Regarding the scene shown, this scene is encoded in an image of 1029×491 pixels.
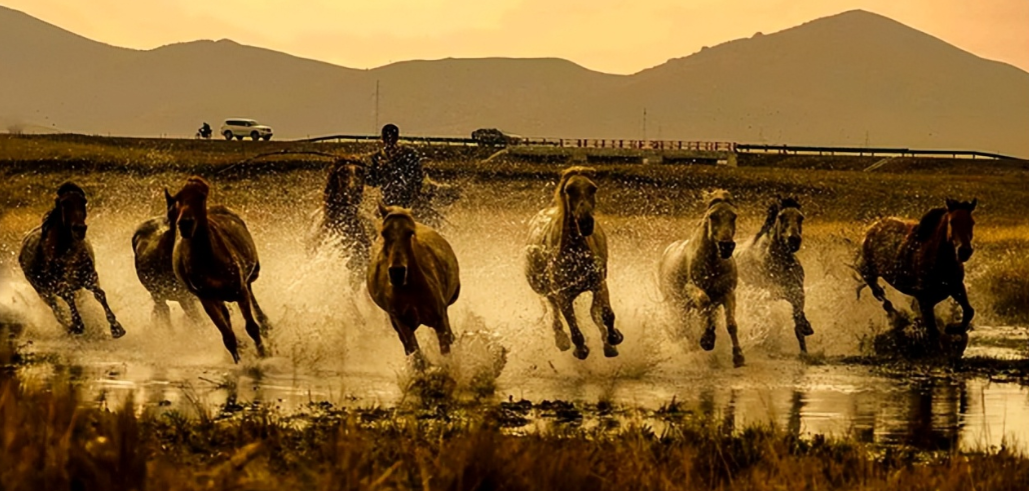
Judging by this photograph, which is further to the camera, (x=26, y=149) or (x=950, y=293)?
(x=26, y=149)

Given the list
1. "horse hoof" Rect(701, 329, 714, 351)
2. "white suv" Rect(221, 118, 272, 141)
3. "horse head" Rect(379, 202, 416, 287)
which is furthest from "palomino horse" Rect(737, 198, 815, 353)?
"white suv" Rect(221, 118, 272, 141)

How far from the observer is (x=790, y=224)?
65.0 ft

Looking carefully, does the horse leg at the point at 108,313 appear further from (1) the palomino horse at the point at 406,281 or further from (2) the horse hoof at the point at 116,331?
(1) the palomino horse at the point at 406,281

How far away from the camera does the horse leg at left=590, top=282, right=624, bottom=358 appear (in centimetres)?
1795

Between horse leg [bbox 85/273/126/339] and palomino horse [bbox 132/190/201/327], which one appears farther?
horse leg [bbox 85/273/126/339]

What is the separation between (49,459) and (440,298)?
695 cm

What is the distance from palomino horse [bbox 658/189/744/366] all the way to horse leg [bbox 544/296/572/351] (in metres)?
1.43

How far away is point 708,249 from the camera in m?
19.0

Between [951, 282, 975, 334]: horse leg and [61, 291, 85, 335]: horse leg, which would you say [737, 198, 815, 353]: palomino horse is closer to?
[951, 282, 975, 334]: horse leg

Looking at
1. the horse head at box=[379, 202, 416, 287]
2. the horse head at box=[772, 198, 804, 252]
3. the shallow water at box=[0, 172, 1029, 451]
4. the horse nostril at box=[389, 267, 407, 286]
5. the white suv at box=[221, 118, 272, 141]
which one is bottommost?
the shallow water at box=[0, 172, 1029, 451]

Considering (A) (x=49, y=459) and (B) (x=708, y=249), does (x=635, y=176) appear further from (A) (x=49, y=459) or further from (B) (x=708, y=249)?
(A) (x=49, y=459)

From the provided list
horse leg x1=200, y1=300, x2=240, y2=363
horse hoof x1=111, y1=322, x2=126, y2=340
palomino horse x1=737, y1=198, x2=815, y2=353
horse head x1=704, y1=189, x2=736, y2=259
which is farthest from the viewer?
horse hoof x1=111, y1=322, x2=126, y2=340

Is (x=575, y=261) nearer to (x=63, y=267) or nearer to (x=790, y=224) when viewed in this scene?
Result: (x=790, y=224)

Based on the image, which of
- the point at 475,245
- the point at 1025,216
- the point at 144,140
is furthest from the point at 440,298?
the point at 144,140
